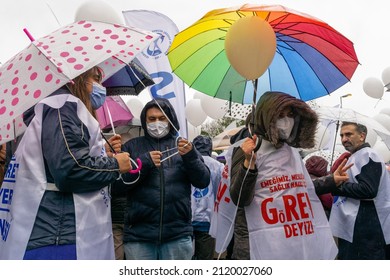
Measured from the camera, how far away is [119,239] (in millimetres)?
4730

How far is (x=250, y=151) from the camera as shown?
277 centimetres

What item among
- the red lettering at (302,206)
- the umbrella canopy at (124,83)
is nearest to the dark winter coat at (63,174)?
the red lettering at (302,206)

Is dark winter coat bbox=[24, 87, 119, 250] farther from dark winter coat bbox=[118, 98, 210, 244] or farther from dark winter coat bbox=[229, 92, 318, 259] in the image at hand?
dark winter coat bbox=[118, 98, 210, 244]

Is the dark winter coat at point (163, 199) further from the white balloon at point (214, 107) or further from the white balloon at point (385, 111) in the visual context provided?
the white balloon at point (385, 111)

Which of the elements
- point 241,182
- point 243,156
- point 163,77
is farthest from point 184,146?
point 163,77

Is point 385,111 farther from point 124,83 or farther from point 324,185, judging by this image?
point 124,83

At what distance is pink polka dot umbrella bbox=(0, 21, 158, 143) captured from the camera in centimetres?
233

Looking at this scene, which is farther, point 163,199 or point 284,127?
point 163,199

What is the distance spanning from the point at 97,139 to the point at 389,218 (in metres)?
2.96

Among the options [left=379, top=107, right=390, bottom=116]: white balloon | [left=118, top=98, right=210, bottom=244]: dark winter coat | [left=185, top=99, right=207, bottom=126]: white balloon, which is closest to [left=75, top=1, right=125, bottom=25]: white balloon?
[left=118, top=98, right=210, bottom=244]: dark winter coat

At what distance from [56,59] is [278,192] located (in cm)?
151

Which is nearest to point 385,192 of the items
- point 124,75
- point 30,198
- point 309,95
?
point 309,95

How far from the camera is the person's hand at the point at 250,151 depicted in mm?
2770

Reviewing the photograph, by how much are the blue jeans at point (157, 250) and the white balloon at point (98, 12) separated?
2.43 metres
